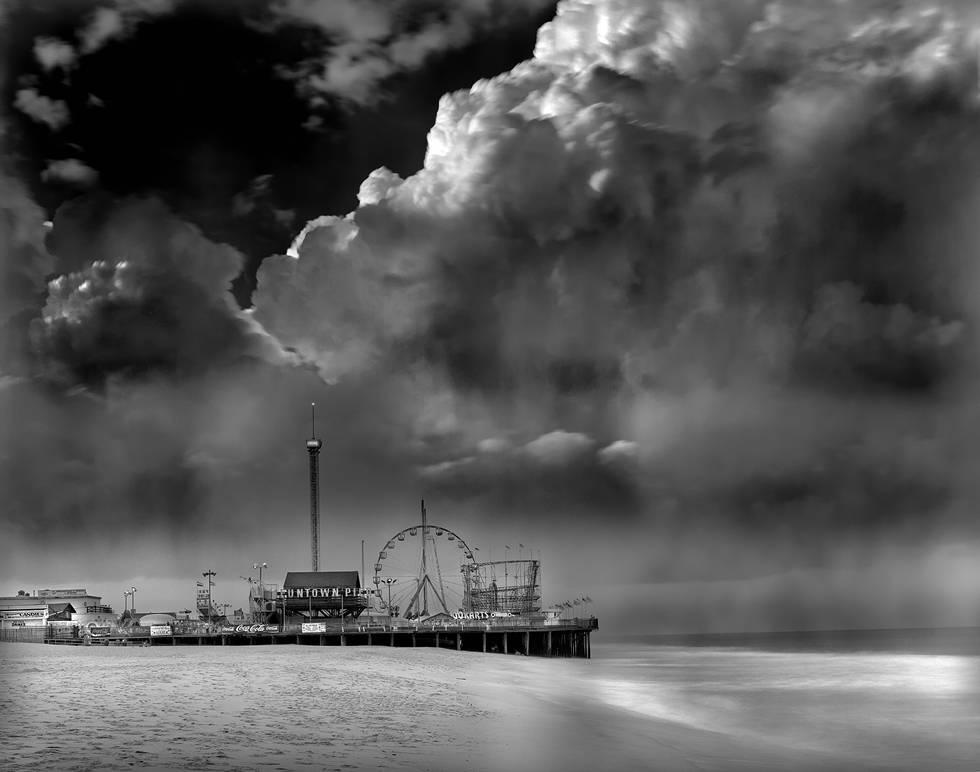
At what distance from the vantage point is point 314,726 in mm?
17656

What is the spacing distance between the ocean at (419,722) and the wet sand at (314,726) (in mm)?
59

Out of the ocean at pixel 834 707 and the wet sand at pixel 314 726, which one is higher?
the wet sand at pixel 314 726

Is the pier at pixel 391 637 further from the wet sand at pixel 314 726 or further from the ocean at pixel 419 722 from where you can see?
the wet sand at pixel 314 726

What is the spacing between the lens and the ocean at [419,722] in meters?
14.4

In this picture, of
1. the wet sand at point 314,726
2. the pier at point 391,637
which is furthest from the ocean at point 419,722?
the pier at point 391,637

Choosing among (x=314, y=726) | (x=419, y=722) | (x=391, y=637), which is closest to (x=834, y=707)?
(x=419, y=722)

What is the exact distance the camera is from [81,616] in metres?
116

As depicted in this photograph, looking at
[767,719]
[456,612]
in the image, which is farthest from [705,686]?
[456,612]

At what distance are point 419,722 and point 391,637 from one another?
196 feet

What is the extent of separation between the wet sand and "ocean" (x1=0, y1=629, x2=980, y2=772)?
6 cm

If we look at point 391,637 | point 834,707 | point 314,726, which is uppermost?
point 314,726

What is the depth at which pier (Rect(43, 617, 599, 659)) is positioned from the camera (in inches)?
3019

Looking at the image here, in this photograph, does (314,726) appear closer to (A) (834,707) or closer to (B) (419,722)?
(B) (419,722)

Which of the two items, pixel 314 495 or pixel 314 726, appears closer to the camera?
pixel 314 726
